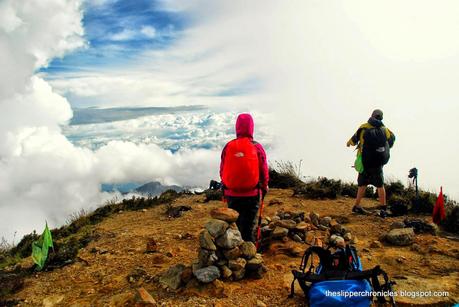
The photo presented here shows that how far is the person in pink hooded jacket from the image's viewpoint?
5.93 m

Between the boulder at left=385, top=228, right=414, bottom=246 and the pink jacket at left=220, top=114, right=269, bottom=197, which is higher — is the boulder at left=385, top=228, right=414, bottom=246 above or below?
below

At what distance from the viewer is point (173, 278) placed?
5.62 metres

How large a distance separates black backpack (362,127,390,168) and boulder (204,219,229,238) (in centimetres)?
477

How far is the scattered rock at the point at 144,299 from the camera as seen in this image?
500cm

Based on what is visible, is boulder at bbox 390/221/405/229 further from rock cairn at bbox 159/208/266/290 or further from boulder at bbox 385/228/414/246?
rock cairn at bbox 159/208/266/290

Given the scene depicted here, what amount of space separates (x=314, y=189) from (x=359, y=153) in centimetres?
253

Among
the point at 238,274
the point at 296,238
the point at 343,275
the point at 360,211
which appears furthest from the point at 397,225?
the point at 238,274

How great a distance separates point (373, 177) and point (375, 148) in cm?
73

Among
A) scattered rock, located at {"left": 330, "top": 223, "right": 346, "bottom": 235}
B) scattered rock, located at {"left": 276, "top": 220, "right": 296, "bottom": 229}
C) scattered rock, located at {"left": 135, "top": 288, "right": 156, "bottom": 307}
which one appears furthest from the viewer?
scattered rock, located at {"left": 330, "top": 223, "right": 346, "bottom": 235}

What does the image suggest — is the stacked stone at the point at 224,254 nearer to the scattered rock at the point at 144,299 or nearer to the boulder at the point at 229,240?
the boulder at the point at 229,240

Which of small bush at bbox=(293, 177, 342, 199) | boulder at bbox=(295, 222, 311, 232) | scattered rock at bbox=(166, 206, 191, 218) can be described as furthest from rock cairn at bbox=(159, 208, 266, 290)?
small bush at bbox=(293, 177, 342, 199)

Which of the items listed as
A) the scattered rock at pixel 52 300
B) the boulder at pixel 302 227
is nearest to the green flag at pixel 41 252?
the scattered rock at pixel 52 300

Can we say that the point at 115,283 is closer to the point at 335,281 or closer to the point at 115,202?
the point at 335,281

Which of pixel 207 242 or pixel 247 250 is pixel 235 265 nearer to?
pixel 247 250
